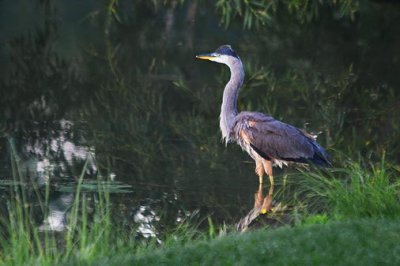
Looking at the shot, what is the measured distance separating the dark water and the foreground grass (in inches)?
61.7

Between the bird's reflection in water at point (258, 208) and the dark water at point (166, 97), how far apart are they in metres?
0.08

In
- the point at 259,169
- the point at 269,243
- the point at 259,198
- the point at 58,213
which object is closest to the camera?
the point at 269,243

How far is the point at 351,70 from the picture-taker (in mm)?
18859

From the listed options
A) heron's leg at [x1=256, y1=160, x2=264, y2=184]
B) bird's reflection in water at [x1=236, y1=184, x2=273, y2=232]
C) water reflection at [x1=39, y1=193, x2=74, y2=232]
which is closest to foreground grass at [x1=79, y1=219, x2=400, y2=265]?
water reflection at [x1=39, y1=193, x2=74, y2=232]

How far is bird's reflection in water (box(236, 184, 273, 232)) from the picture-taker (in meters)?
Answer: 9.44

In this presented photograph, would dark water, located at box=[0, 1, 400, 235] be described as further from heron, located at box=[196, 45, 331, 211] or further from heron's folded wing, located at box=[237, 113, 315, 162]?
heron's folded wing, located at box=[237, 113, 315, 162]

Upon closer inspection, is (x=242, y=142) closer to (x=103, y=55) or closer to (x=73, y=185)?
(x=73, y=185)

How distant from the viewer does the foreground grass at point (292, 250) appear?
21.6 feet

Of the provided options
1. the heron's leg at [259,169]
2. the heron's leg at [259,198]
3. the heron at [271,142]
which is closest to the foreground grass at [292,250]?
the heron's leg at [259,198]

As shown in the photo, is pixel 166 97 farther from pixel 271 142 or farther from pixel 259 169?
pixel 271 142

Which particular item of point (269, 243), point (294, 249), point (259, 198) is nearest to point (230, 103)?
point (259, 198)

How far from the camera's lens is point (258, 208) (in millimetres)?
9938

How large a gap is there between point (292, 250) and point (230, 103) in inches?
188

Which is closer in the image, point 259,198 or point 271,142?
point 259,198
